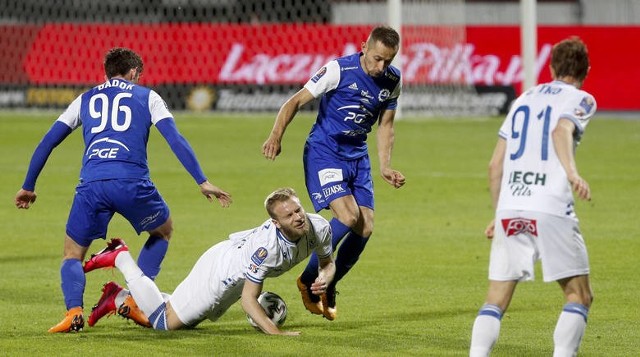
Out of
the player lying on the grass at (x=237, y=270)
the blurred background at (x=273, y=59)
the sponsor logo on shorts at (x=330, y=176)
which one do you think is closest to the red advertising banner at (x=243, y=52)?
the blurred background at (x=273, y=59)

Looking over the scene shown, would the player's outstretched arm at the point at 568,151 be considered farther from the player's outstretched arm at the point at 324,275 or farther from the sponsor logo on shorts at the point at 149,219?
the sponsor logo on shorts at the point at 149,219

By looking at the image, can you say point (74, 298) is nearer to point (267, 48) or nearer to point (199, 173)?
point (199, 173)

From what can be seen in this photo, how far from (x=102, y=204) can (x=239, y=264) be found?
0.99 m

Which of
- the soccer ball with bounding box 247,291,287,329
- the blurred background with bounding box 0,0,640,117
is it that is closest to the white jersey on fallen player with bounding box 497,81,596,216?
the soccer ball with bounding box 247,291,287,329

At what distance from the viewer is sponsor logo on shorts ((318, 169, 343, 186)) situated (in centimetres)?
899

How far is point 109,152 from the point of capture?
8352 millimetres

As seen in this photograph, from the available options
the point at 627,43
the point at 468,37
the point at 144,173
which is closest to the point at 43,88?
the point at 468,37

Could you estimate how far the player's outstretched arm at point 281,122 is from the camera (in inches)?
336

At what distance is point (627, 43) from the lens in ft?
90.1

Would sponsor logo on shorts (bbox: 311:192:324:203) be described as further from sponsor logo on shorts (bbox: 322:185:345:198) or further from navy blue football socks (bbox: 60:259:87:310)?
navy blue football socks (bbox: 60:259:87:310)

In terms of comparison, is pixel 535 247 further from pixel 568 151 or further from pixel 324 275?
pixel 324 275

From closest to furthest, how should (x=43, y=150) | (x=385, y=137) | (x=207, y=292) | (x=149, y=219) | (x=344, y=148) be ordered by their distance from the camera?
(x=207, y=292) → (x=43, y=150) → (x=149, y=219) → (x=344, y=148) → (x=385, y=137)

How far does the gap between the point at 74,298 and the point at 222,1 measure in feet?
74.3

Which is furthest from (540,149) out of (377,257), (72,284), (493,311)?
(377,257)
